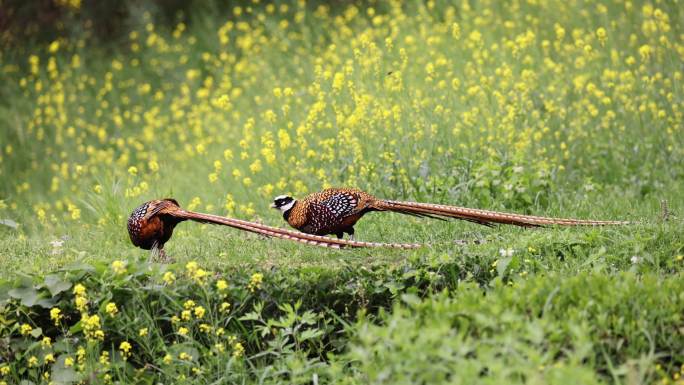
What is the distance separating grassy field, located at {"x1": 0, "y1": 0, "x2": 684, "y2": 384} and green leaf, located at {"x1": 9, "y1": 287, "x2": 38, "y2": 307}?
0.01 metres

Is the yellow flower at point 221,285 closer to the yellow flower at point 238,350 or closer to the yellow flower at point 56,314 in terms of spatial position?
the yellow flower at point 238,350

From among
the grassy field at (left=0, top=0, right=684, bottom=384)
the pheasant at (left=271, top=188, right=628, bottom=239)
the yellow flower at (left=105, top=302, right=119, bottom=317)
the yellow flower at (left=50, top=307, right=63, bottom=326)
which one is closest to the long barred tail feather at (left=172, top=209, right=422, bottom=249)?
the grassy field at (left=0, top=0, right=684, bottom=384)

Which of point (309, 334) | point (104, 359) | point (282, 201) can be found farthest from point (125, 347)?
point (282, 201)

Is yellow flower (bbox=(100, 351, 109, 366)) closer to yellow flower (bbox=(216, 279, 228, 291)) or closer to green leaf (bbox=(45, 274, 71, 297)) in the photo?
green leaf (bbox=(45, 274, 71, 297))

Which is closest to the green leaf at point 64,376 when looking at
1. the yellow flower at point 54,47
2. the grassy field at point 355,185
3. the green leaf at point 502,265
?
the grassy field at point 355,185

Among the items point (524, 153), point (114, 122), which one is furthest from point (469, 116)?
point (114, 122)

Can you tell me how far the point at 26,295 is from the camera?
532 cm

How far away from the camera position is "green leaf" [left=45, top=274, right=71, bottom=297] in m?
5.29

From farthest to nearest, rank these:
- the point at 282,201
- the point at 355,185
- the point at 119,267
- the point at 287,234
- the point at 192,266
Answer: the point at 355,185
the point at 282,201
the point at 287,234
the point at 119,267
the point at 192,266

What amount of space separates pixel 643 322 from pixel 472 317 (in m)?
0.76

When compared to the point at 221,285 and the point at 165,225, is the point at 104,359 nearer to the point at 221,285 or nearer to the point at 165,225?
the point at 221,285

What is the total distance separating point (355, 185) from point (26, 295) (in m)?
3.56

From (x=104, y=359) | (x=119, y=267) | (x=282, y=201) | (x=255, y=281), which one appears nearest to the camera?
(x=104, y=359)

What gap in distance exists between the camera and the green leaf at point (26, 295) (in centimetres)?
526
